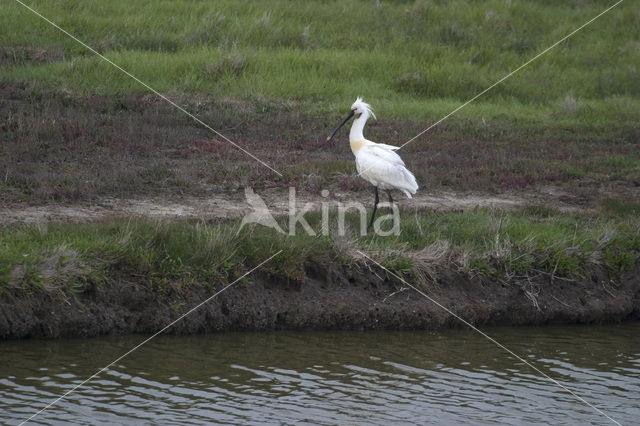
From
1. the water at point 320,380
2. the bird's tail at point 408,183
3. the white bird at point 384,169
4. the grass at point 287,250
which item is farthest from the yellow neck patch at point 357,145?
the water at point 320,380

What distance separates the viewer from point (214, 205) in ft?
38.1

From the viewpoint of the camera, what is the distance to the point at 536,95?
17.7 m

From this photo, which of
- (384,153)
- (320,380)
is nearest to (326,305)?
(320,380)

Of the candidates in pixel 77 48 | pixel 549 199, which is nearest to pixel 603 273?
pixel 549 199

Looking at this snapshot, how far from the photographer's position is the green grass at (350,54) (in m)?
16.0

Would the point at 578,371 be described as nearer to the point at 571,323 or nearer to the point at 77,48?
the point at 571,323

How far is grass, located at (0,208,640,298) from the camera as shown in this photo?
845cm

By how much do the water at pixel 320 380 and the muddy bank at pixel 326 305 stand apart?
144 millimetres

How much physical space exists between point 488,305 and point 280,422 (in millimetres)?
3354

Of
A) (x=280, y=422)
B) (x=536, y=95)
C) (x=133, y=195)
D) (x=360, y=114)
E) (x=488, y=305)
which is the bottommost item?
(x=280, y=422)

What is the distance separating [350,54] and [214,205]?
275 inches
